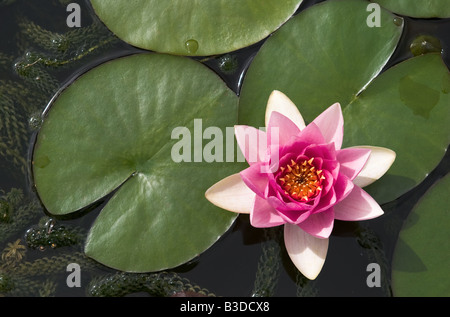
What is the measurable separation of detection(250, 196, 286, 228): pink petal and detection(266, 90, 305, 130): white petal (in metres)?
0.36

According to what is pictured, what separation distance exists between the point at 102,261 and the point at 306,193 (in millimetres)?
930

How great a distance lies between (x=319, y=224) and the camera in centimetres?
196

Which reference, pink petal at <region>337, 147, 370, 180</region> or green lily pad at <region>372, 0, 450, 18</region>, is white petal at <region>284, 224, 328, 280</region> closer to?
pink petal at <region>337, 147, 370, 180</region>

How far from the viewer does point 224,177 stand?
223 cm

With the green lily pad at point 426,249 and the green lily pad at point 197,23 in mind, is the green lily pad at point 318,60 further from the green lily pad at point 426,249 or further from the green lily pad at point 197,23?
the green lily pad at point 426,249

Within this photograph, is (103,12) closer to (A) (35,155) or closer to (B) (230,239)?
(A) (35,155)

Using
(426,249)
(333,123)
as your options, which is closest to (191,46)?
(333,123)

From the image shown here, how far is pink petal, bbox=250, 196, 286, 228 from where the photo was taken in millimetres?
1934

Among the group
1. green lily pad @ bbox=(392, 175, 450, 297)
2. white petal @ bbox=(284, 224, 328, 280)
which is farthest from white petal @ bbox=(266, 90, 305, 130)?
green lily pad @ bbox=(392, 175, 450, 297)

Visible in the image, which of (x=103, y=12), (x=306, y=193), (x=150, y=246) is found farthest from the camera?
(x=103, y=12)

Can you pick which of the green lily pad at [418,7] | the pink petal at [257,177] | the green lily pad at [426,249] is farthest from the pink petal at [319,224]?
the green lily pad at [418,7]

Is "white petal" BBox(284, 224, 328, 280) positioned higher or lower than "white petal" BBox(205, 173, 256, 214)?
lower

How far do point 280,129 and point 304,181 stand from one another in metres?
0.23
